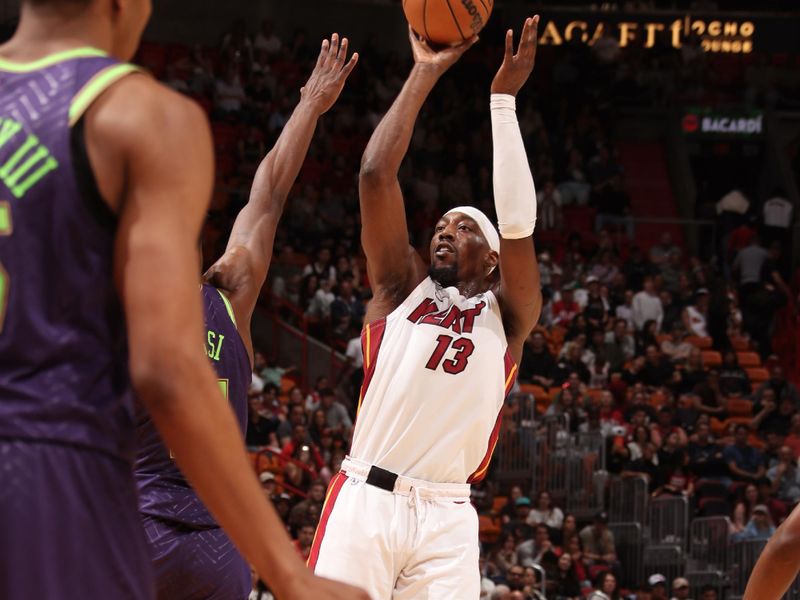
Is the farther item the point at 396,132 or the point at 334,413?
the point at 334,413

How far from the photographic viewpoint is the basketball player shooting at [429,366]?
4.76 m

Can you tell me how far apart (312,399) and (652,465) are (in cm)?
415

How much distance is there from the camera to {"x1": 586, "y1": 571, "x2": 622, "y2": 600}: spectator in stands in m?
12.9

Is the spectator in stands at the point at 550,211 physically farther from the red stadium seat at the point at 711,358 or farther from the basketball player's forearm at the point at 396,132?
the basketball player's forearm at the point at 396,132

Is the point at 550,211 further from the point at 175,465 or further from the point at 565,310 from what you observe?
the point at 175,465

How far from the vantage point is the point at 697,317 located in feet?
62.7

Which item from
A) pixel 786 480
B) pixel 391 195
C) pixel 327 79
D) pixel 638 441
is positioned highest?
pixel 327 79

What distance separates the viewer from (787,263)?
2216cm

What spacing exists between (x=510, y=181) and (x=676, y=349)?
13.5 meters

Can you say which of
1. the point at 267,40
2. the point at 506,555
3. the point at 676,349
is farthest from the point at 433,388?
the point at 267,40

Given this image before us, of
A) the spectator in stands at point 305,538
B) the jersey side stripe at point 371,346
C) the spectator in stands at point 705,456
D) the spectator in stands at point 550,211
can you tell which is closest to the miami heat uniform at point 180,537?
the jersey side stripe at point 371,346

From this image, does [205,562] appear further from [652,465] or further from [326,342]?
[326,342]

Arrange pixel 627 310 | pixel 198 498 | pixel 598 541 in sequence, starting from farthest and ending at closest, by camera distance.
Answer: pixel 627 310 → pixel 598 541 → pixel 198 498

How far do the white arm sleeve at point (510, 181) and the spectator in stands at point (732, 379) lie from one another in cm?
1352
